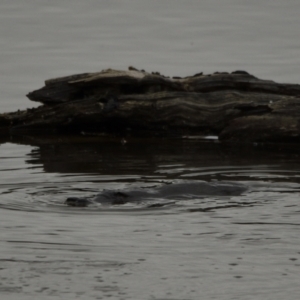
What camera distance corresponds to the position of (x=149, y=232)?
10102 millimetres

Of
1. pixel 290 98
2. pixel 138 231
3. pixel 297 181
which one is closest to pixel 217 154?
pixel 290 98

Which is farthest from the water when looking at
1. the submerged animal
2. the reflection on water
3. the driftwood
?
the driftwood

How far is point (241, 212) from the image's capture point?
10914 millimetres

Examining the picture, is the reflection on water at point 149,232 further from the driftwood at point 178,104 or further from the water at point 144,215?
the driftwood at point 178,104

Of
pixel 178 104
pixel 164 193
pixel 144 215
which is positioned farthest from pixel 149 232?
pixel 178 104

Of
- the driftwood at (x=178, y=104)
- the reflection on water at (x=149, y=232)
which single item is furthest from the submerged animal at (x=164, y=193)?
the driftwood at (x=178, y=104)

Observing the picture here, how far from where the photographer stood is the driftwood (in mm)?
15820

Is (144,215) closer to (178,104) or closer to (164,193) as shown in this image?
(164,193)

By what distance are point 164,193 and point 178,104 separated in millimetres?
4788

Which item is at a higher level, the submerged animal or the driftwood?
the driftwood

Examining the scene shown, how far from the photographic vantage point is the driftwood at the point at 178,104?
15820mm

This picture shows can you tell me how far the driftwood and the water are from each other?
31cm

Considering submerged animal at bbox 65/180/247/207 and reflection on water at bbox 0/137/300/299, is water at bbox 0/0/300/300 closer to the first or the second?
reflection on water at bbox 0/137/300/299

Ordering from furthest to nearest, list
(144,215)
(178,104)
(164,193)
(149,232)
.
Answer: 1. (178,104)
2. (164,193)
3. (144,215)
4. (149,232)
